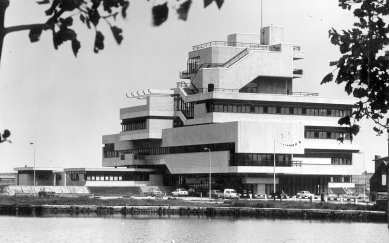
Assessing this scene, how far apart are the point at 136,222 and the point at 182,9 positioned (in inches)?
3298

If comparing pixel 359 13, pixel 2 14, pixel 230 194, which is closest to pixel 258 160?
pixel 230 194

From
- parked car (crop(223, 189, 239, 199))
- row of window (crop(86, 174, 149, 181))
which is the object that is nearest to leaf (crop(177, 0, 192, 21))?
parked car (crop(223, 189, 239, 199))

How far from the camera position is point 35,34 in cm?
980

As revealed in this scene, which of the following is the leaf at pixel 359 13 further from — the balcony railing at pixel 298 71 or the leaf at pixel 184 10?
the balcony railing at pixel 298 71

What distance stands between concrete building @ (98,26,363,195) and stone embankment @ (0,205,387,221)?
98.2 feet

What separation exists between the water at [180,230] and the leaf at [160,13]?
201ft

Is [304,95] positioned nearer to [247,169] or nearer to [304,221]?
[247,169]

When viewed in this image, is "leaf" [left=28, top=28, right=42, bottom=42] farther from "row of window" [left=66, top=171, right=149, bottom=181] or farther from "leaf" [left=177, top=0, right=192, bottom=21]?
"row of window" [left=66, top=171, right=149, bottom=181]

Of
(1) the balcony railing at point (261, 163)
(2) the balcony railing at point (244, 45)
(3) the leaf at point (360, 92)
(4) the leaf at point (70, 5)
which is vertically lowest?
(4) the leaf at point (70, 5)

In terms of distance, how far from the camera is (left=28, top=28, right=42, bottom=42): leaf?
9.62 m

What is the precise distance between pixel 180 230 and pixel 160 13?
7290cm

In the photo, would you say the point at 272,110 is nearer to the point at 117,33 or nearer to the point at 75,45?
the point at 75,45

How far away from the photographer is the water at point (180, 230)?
73.8 meters

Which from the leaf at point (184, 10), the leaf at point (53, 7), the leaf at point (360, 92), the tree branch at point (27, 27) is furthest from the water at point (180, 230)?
the leaf at point (184, 10)
